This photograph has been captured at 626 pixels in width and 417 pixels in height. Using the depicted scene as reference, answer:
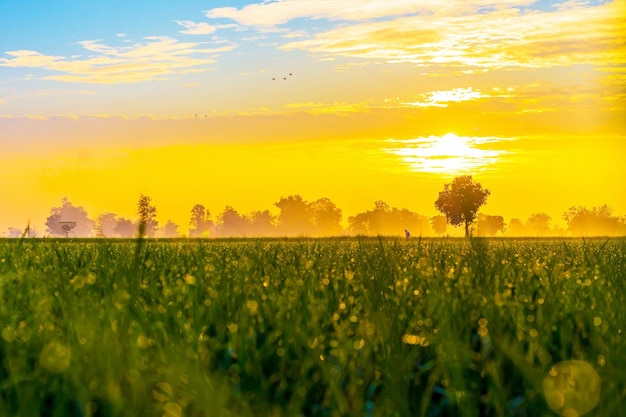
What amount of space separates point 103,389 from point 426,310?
7.15 feet

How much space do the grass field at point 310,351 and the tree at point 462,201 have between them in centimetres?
9446

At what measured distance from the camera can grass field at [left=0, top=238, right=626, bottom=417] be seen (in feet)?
9.51

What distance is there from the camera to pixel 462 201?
3853 inches

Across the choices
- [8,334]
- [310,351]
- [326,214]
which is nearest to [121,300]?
[8,334]

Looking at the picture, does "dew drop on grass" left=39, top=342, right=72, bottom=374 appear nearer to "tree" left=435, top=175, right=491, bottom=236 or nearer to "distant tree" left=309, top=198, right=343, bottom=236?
"tree" left=435, top=175, right=491, bottom=236

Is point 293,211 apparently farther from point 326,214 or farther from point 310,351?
point 310,351

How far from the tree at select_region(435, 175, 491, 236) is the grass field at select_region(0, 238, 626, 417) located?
310 feet

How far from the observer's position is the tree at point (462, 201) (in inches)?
3848

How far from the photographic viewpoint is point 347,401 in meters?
3.05

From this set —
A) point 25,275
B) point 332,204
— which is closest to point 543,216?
point 332,204

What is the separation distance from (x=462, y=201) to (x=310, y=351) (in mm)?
96920

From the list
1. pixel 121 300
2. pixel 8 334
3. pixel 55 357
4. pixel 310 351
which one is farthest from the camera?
pixel 121 300

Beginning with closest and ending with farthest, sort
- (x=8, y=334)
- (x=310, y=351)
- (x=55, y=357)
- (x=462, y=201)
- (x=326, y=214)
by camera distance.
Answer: (x=55, y=357) → (x=310, y=351) → (x=8, y=334) → (x=462, y=201) → (x=326, y=214)

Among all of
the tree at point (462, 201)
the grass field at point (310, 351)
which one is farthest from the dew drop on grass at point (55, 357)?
the tree at point (462, 201)
